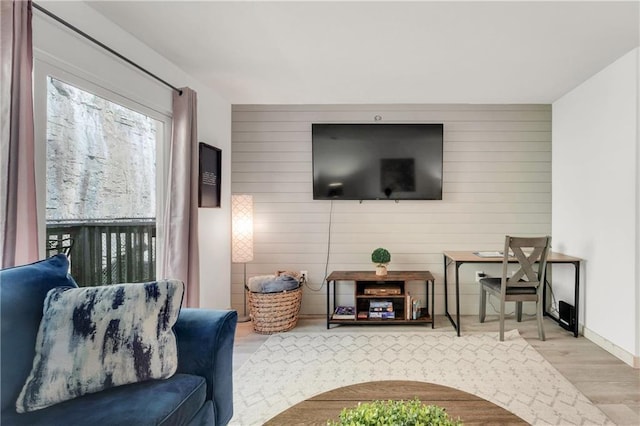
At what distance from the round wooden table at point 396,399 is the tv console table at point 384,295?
5.87 feet

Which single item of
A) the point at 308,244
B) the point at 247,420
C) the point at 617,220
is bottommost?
the point at 247,420

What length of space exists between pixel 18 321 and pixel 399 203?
3.23 meters

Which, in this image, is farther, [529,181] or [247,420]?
[529,181]

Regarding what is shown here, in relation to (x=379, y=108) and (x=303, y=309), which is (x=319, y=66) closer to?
(x=379, y=108)

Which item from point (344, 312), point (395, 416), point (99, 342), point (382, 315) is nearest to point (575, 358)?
point (382, 315)

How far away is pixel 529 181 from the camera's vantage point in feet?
11.7

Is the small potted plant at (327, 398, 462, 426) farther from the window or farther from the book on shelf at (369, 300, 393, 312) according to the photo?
the book on shelf at (369, 300, 393, 312)

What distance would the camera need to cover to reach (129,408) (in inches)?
44.3

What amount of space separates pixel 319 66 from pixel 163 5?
47.5 inches

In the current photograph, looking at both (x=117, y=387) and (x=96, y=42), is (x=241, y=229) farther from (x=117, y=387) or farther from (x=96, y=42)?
(x=117, y=387)

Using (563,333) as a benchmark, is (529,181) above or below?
above

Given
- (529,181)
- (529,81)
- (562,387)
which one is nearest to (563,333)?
(562,387)

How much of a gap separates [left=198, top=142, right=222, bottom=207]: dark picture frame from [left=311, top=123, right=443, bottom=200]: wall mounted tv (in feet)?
3.45

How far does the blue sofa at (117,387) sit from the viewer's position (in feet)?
3.56
